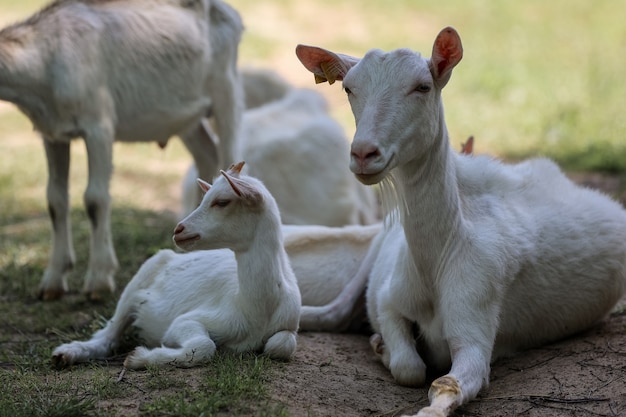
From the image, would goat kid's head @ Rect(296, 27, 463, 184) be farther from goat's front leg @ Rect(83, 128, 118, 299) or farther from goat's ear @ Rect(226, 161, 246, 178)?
goat's front leg @ Rect(83, 128, 118, 299)

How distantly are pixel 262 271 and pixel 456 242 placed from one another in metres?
0.96

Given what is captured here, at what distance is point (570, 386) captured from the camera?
4.54 meters

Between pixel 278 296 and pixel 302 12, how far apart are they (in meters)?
15.2

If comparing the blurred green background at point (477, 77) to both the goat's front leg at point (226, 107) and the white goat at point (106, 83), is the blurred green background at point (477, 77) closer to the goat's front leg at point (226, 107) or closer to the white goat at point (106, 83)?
the goat's front leg at point (226, 107)

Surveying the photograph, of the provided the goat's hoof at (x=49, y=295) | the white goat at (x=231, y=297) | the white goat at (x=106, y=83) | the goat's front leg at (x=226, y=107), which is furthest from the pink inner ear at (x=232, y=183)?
the goat's front leg at (x=226, y=107)

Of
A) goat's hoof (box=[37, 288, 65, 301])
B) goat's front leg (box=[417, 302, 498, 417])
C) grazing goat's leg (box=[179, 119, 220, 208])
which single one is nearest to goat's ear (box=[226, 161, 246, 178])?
goat's front leg (box=[417, 302, 498, 417])

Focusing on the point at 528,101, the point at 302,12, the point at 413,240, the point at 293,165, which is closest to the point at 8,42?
the point at 293,165

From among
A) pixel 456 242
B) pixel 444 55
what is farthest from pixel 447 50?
pixel 456 242

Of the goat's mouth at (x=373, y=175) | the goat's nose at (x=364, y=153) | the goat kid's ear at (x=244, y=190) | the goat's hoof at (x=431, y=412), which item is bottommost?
the goat's hoof at (x=431, y=412)

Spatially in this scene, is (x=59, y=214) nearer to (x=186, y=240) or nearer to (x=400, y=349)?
(x=186, y=240)

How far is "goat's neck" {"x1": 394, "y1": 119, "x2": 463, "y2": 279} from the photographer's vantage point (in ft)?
15.1

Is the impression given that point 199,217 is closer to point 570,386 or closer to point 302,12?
point 570,386

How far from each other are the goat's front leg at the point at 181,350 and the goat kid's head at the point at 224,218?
16.7 inches

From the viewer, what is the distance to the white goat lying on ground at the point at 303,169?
861 cm
